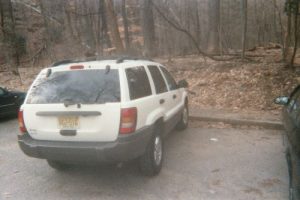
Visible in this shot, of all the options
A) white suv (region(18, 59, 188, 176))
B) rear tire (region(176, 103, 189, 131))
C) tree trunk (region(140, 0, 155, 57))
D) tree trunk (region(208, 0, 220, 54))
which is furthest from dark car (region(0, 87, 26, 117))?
tree trunk (region(208, 0, 220, 54))

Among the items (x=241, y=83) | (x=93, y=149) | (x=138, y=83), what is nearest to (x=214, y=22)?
(x=241, y=83)

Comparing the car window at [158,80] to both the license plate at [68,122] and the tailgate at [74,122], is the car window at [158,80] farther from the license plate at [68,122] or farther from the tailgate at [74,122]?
the license plate at [68,122]

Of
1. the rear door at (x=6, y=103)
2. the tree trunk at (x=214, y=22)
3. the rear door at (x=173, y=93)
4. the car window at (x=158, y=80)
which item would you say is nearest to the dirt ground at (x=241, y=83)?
the tree trunk at (x=214, y=22)

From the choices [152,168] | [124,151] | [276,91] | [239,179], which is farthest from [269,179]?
[276,91]

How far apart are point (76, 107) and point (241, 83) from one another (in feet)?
22.9

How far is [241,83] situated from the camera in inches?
413

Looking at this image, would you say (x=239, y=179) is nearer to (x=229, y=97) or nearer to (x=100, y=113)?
(x=100, y=113)

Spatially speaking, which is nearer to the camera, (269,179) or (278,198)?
(278,198)

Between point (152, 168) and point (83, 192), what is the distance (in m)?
1.06

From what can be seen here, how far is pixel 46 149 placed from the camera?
4699 millimetres

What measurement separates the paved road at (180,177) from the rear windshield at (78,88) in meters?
1.32

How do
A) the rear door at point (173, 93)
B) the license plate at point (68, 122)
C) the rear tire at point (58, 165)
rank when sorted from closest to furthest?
the license plate at point (68, 122), the rear tire at point (58, 165), the rear door at point (173, 93)

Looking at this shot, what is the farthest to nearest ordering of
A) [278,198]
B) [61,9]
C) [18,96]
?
[61,9] < [18,96] < [278,198]

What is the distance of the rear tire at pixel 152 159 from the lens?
5.12 meters
